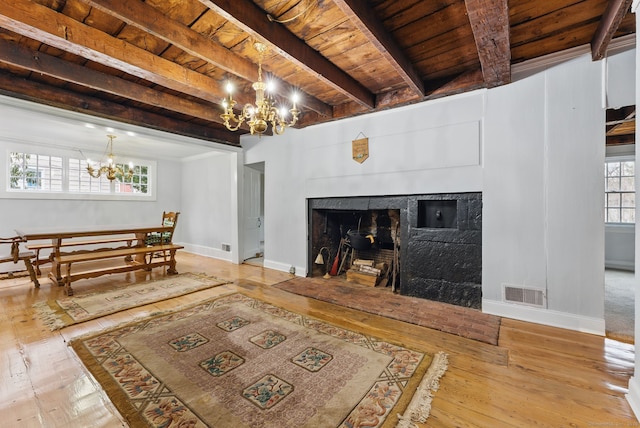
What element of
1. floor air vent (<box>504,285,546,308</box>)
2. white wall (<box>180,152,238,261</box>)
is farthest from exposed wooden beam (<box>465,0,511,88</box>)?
white wall (<box>180,152,238,261</box>)

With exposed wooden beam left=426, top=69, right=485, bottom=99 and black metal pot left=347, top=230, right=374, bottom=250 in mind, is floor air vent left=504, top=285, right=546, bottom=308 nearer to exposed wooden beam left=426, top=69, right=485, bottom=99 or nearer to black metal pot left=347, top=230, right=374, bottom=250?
black metal pot left=347, top=230, right=374, bottom=250

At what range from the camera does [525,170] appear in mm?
2578

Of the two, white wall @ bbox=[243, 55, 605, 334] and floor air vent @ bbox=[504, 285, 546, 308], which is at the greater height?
white wall @ bbox=[243, 55, 605, 334]

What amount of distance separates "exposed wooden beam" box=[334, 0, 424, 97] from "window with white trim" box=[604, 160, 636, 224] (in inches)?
202

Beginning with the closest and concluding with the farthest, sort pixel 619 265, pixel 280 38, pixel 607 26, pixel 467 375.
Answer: pixel 467 375 < pixel 607 26 < pixel 280 38 < pixel 619 265

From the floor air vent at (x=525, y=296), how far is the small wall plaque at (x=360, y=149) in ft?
7.26

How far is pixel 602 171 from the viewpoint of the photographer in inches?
89.4

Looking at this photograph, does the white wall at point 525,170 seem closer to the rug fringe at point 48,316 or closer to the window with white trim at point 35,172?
the rug fringe at point 48,316

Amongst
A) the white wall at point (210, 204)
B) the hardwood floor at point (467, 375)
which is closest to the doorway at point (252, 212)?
the white wall at point (210, 204)

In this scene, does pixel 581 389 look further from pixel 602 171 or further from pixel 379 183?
pixel 379 183

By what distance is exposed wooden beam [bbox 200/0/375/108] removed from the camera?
1.61 metres

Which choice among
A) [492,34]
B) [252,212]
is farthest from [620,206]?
[252,212]

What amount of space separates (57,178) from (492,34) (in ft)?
22.9

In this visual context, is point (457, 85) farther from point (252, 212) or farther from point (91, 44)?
point (252, 212)
